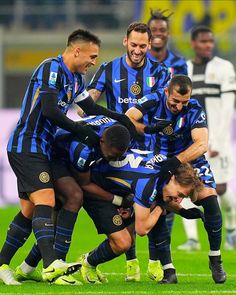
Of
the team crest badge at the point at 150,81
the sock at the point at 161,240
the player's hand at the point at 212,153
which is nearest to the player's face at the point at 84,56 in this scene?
the team crest badge at the point at 150,81

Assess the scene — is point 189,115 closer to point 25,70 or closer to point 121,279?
point 121,279

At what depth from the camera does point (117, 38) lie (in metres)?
25.2

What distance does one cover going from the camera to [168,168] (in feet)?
28.6

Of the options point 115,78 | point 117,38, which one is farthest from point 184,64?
point 117,38

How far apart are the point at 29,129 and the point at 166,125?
118 centimetres

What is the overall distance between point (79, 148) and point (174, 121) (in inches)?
33.6

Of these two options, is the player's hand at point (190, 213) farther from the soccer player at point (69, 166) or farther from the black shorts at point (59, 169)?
the black shorts at point (59, 169)

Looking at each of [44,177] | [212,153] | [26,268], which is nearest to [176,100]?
[44,177]

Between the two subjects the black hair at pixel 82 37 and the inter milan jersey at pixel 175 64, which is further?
the inter milan jersey at pixel 175 64

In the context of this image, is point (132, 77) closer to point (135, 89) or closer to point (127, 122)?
point (135, 89)

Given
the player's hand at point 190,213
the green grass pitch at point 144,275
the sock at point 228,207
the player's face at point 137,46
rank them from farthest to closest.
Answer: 1. the sock at point 228,207
2. the player's face at point 137,46
3. the player's hand at point 190,213
4. the green grass pitch at point 144,275

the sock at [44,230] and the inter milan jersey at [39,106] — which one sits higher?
the inter milan jersey at [39,106]

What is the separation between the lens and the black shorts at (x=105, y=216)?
8.84 metres

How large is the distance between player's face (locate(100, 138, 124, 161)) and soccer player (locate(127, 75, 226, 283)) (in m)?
0.41
